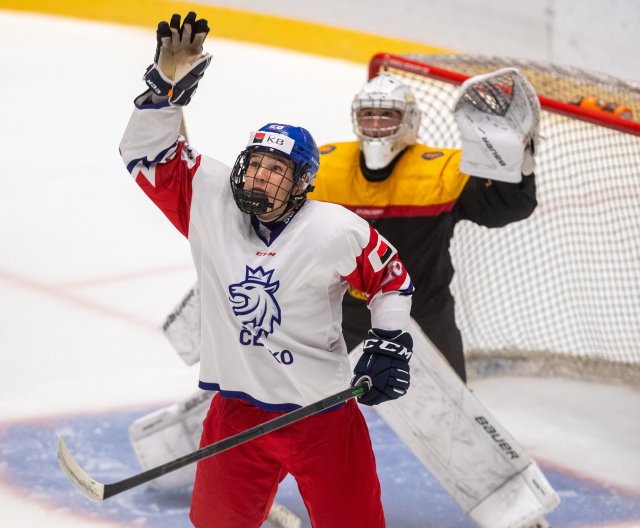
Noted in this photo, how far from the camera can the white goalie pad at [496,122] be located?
8.65ft

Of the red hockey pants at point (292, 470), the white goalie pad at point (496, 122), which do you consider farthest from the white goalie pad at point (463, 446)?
the red hockey pants at point (292, 470)

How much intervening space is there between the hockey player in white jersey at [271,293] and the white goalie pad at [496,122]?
0.59m

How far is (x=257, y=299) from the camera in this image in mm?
2111

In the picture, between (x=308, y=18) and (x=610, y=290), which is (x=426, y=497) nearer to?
(x=610, y=290)

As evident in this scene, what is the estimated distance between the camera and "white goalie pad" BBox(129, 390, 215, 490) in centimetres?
311

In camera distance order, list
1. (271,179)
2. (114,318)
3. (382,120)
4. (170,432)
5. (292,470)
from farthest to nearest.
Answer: (114,318) → (170,432) → (382,120) → (292,470) → (271,179)

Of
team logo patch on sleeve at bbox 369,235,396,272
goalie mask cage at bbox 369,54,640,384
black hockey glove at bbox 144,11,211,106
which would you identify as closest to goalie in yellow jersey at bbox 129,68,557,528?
goalie mask cage at bbox 369,54,640,384

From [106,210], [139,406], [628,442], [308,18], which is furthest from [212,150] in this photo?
[628,442]

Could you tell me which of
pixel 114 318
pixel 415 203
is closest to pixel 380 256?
pixel 415 203

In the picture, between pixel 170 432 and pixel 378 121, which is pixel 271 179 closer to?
pixel 378 121

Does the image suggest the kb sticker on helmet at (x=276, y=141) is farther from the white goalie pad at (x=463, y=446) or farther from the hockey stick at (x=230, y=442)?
the white goalie pad at (x=463, y=446)

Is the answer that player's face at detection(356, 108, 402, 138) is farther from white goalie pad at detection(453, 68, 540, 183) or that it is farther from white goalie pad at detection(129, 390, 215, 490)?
white goalie pad at detection(129, 390, 215, 490)

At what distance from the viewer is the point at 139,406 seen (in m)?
3.54

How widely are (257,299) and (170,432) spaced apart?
3.70ft
